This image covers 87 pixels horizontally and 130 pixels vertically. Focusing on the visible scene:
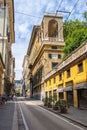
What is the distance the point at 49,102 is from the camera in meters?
28.0

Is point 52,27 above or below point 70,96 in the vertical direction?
above

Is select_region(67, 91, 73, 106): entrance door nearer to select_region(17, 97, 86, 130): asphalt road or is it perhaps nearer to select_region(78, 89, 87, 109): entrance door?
select_region(78, 89, 87, 109): entrance door

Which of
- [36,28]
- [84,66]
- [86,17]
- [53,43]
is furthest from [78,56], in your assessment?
[36,28]

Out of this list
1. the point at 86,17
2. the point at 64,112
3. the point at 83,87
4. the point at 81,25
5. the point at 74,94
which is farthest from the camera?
the point at 81,25

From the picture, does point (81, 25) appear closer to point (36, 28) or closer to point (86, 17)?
point (86, 17)

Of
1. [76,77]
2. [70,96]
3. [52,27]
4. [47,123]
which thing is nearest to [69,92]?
[70,96]

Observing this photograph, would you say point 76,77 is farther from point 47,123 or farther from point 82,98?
point 47,123

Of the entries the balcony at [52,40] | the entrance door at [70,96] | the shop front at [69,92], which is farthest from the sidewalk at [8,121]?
the balcony at [52,40]

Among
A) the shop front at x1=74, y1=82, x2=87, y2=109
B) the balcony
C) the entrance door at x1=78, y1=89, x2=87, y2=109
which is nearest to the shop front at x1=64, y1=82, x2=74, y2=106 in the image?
the shop front at x1=74, y1=82, x2=87, y2=109

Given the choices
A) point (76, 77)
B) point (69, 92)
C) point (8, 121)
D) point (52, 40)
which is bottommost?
point (8, 121)

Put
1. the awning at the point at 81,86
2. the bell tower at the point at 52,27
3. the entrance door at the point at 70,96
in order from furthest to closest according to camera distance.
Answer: the bell tower at the point at 52,27 < the entrance door at the point at 70,96 < the awning at the point at 81,86

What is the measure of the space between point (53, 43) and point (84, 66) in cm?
3157

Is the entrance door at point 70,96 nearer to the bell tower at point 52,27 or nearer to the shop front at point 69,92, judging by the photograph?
the shop front at point 69,92

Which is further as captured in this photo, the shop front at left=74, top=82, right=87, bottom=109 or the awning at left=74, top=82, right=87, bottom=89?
the shop front at left=74, top=82, right=87, bottom=109
